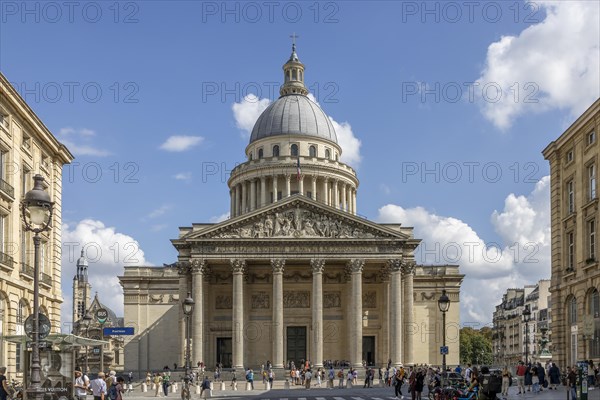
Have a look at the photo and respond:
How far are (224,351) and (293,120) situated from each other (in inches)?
1447

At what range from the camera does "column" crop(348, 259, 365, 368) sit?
81438mm

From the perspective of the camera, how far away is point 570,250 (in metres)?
52.7

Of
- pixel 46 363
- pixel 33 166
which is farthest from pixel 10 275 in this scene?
pixel 46 363

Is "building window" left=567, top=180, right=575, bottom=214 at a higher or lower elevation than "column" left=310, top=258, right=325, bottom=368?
higher

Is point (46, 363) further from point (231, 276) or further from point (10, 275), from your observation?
point (231, 276)

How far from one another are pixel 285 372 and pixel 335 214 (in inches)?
593

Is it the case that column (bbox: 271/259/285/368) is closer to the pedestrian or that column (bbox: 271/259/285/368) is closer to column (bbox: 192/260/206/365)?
column (bbox: 192/260/206/365)

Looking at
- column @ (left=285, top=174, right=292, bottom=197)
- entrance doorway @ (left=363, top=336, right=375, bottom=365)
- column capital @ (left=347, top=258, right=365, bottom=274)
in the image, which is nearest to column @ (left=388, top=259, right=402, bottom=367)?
column capital @ (left=347, top=258, right=365, bottom=274)

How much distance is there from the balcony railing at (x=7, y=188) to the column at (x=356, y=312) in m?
44.5

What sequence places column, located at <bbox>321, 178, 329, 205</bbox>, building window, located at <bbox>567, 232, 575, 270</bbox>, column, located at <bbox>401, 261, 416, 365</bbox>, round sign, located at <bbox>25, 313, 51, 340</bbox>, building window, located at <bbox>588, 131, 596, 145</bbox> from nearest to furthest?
1. round sign, located at <bbox>25, 313, 51, 340</bbox>
2. building window, located at <bbox>588, 131, 596, 145</bbox>
3. building window, located at <bbox>567, 232, 575, 270</bbox>
4. column, located at <bbox>401, 261, 416, 365</bbox>
5. column, located at <bbox>321, 178, 329, 205</bbox>

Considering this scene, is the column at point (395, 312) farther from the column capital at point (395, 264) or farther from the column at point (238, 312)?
the column at point (238, 312)

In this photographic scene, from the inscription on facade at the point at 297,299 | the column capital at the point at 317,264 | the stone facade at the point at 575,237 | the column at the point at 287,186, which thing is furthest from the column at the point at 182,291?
the stone facade at the point at 575,237

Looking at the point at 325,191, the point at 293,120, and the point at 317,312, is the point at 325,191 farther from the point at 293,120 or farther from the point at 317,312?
the point at 317,312

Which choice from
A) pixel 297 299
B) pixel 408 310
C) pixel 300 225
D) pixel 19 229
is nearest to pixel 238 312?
pixel 300 225
